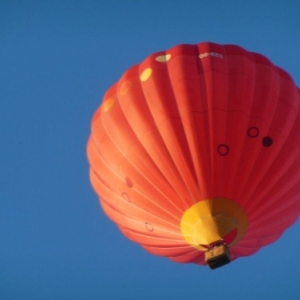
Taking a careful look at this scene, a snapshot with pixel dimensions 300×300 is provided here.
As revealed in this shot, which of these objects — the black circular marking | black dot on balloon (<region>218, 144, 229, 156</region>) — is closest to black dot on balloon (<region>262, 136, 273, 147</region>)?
the black circular marking

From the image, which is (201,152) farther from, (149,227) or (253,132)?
(149,227)

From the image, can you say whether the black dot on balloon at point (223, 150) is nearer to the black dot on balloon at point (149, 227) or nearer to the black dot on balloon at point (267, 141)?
the black dot on balloon at point (267, 141)

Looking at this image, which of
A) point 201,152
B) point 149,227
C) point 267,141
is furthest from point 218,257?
point 267,141

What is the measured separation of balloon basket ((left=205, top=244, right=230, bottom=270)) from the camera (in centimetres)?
1295

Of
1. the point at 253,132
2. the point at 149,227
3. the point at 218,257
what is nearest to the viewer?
the point at 218,257

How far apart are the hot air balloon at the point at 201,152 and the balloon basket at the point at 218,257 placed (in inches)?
0.5

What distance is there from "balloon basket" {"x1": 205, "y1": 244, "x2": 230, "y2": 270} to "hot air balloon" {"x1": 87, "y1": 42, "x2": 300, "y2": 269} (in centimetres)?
1

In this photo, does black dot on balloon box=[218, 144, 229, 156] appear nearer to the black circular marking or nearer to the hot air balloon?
the hot air balloon

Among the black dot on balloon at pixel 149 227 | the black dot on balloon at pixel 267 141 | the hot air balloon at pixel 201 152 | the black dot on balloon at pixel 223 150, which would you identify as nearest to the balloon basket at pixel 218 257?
the hot air balloon at pixel 201 152

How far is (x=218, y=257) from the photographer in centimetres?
1296

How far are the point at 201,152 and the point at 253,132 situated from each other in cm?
84

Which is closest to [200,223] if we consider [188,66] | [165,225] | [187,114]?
[165,225]

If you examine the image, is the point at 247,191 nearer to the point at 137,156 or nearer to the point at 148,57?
the point at 137,156

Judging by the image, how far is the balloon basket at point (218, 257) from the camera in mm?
12945
